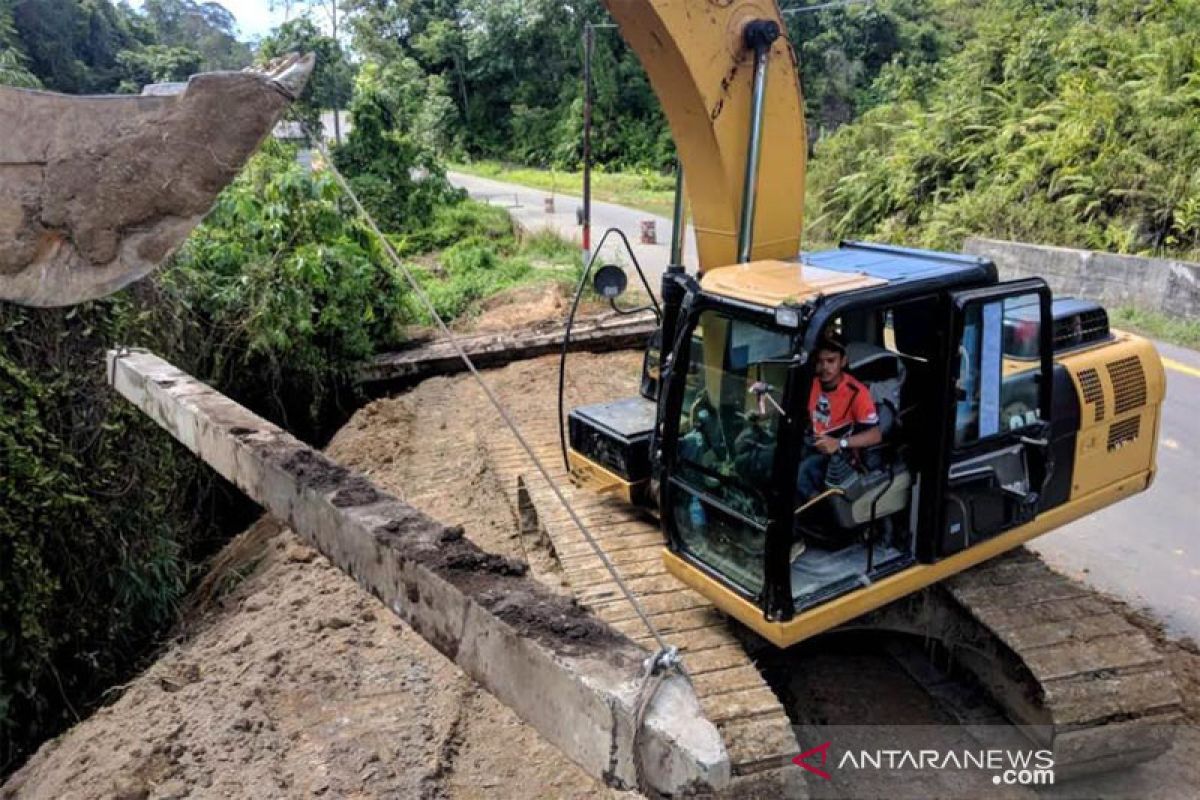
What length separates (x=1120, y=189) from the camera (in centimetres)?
1267

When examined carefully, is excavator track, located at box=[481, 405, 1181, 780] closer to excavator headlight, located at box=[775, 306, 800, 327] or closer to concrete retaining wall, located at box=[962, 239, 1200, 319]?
excavator headlight, located at box=[775, 306, 800, 327]

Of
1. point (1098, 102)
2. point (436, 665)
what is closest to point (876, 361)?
point (436, 665)

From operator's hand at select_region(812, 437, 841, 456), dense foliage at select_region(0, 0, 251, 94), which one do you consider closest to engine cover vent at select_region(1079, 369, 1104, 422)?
operator's hand at select_region(812, 437, 841, 456)

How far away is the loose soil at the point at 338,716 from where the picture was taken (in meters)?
3.68

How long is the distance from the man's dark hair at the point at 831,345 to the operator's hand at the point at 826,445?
13.5 inches

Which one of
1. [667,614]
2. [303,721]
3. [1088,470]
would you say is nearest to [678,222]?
[667,614]

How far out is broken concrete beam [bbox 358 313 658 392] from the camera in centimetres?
990

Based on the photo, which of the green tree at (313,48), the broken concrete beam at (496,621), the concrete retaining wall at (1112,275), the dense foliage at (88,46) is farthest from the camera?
the dense foliage at (88,46)

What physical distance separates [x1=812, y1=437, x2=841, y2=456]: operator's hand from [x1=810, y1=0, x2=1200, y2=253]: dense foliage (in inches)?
421

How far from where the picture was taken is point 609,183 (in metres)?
32.6

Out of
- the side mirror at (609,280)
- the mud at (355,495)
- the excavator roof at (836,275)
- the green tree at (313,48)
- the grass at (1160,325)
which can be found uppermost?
the green tree at (313,48)

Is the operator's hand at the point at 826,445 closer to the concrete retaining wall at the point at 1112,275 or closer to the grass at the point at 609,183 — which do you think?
the concrete retaining wall at the point at 1112,275

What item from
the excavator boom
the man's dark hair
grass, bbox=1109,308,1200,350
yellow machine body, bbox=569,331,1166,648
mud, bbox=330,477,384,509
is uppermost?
the excavator boom

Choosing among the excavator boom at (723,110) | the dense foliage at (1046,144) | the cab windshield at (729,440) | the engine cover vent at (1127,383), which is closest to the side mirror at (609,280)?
the excavator boom at (723,110)
